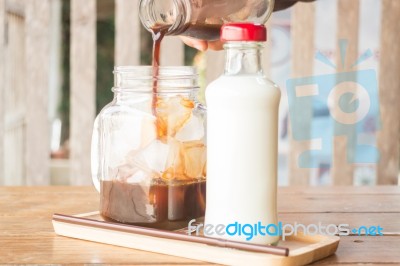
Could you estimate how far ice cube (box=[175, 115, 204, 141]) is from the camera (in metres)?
1.05

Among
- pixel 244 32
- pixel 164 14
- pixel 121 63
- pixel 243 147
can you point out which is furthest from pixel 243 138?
pixel 121 63

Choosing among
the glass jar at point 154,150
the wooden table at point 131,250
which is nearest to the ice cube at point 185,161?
the glass jar at point 154,150

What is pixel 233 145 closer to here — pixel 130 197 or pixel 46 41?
pixel 130 197

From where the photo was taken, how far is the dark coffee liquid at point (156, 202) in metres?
1.03

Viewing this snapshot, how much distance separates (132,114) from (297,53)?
170 cm

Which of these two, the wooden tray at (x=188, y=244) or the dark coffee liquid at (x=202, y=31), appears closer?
the wooden tray at (x=188, y=244)

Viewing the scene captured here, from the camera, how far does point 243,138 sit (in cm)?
92

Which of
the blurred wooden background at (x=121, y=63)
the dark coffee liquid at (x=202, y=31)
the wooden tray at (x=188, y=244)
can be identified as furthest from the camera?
the blurred wooden background at (x=121, y=63)

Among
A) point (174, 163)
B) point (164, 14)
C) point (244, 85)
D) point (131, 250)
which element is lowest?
point (131, 250)

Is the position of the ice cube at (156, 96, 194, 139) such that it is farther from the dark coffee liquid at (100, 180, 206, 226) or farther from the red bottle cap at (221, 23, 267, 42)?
the red bottle cap at (221, 23, 267, 42)

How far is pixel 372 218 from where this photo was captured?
1241mm

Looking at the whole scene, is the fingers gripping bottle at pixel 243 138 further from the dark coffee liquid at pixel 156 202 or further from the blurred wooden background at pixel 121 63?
the blurred wooden background at pixel 121 63

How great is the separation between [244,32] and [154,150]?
23 cm

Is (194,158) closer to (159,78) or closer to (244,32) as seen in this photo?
(159,78)
